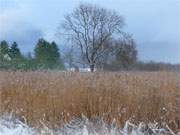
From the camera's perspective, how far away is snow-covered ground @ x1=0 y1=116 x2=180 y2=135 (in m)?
4.28

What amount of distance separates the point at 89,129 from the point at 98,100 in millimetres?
490

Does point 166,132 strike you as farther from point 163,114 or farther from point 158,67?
point 158,67

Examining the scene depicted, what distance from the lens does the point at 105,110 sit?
15.4 ft

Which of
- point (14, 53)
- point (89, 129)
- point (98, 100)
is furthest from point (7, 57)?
point (89, 129)

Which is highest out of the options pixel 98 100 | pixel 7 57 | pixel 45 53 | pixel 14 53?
pixel 45 53

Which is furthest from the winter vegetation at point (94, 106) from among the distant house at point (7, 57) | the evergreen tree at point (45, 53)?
the evergreen tree at point (45, 53)

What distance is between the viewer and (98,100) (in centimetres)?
477

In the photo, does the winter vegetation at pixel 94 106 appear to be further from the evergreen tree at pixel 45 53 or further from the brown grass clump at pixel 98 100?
the evergreen tree at pixel 45 53

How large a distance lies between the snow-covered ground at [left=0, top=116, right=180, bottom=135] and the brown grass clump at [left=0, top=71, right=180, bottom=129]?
115mm

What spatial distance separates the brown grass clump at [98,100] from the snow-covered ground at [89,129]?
0.11 m

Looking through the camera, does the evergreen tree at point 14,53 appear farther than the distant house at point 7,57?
Yes

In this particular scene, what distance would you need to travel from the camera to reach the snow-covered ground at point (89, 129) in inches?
169

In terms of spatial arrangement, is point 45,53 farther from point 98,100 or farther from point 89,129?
point 89,129

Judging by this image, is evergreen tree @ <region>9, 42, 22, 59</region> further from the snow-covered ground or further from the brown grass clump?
the snow-covered ground
